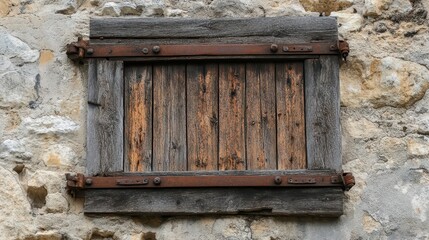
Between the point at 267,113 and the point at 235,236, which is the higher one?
the point at 267,113

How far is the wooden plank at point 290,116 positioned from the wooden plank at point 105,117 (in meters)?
0.64

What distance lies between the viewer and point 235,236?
9.99 ft

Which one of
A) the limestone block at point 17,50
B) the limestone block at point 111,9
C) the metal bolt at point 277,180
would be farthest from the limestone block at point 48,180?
the metal bolt at point 277,180

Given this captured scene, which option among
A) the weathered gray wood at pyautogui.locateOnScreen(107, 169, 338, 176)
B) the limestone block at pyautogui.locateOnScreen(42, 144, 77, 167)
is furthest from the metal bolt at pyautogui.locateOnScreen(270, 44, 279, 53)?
the limestone block at pyautogui.locateOnScreen(42, 144, 77, 167)

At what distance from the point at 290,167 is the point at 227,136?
0.92 feet

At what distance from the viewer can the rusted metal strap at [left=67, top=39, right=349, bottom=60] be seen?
10.4 ft

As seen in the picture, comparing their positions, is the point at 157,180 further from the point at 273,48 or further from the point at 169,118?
the point at 273,48

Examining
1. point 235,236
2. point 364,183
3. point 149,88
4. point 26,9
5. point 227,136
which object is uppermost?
point 26,9

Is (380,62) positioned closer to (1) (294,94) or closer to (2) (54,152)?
(1) (294,94)

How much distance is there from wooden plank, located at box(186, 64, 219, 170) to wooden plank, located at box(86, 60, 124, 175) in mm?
280

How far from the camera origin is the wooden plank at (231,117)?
10.3 ft

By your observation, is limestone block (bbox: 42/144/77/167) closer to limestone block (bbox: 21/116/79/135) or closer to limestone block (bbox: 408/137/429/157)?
limestone block (bbox: 21/116/79/135)

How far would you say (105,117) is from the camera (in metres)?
3.16

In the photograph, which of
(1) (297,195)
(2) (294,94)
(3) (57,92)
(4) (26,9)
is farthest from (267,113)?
(4) (26,9)
